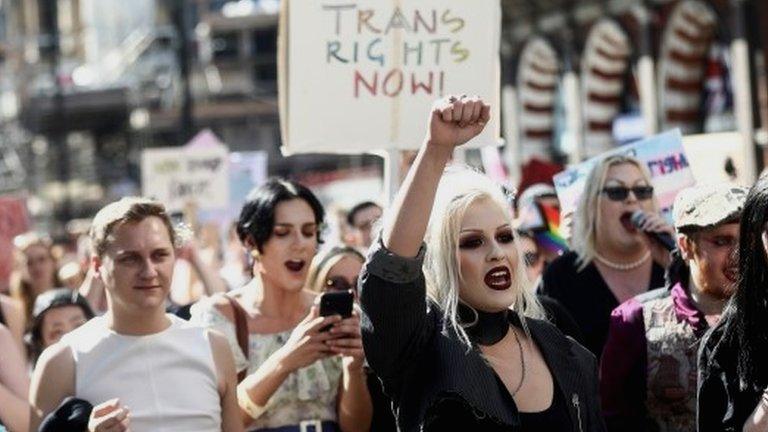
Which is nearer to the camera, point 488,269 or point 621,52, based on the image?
point 488,269

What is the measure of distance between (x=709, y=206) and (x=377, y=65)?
171cm

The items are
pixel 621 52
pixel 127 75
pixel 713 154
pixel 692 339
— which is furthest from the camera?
pixel 127 75

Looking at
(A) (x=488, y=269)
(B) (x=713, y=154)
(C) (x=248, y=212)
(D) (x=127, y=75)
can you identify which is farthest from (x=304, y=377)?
(D) (x=127, y=75)

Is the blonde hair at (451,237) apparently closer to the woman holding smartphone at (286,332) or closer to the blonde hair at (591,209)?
the woman holding smartphone at (286,332)

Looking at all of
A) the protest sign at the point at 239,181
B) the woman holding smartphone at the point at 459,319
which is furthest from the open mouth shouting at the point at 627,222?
the protest sign at the point at 239,181

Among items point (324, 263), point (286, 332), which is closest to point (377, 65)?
point (324, 263)

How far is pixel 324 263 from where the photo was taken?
20.3 feet

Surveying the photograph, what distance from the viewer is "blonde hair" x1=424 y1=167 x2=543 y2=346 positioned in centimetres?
394

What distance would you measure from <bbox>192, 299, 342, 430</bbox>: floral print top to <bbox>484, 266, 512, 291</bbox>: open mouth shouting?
54.9 inches

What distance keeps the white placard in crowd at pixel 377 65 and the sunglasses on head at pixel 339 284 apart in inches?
16.1

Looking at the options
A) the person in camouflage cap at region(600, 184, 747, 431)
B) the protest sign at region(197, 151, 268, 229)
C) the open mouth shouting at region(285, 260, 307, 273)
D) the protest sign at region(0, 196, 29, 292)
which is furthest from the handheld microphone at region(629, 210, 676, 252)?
the protest sign at region(197, 151, 268, 229)

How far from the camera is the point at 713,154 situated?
28.0 feet

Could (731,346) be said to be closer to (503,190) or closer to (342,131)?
(503,190)

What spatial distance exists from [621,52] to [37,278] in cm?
2028
